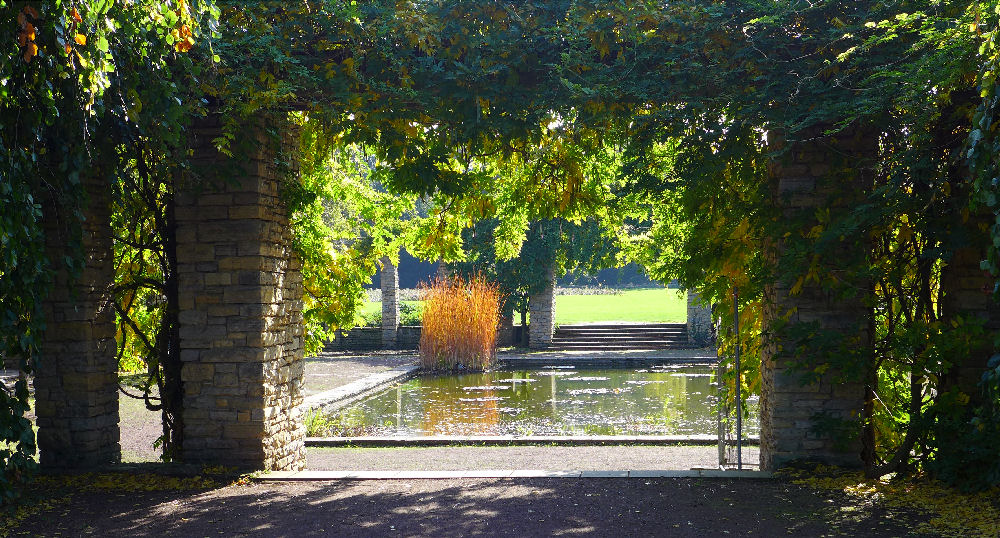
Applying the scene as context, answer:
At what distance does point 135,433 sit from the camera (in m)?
9.23

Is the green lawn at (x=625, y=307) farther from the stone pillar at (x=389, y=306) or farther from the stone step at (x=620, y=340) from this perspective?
the stone pillar at (x=389, y=306)

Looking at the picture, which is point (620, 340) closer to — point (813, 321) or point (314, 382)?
point (314, 382)

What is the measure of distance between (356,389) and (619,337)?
9291mm

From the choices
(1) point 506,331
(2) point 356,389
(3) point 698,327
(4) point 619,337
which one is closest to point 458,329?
(2) point 356,389

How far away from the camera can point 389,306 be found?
67.5 feet

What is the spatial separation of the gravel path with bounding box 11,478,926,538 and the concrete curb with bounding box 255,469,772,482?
0.10m

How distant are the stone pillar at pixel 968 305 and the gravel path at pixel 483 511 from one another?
1115 millimetres

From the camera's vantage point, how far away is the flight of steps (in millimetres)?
19969

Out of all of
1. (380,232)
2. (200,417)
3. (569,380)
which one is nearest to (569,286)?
(569,380)

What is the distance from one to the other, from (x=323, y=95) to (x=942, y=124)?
3.86 meters

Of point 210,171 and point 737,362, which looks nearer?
point 210,171

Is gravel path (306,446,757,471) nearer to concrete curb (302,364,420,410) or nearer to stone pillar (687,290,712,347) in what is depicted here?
concrete curb (302,364,420,410)

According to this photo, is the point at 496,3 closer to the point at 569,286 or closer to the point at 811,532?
the point at 811,532

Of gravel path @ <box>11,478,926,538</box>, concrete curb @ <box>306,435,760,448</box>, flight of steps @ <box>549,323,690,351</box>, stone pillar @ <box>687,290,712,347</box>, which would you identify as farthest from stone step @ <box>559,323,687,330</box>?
gravel path @ <box>11,478,926,538</box>
